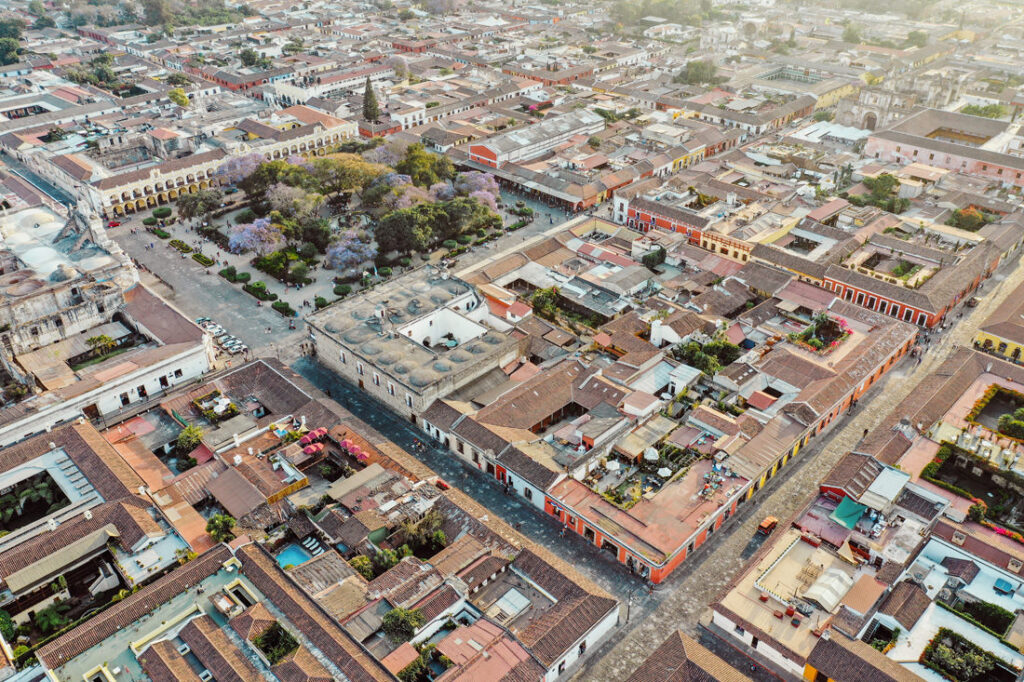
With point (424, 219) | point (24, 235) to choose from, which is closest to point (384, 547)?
point (424, 219)

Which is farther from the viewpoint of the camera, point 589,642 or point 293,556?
point 293,556

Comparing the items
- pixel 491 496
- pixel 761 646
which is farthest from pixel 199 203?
pixel 761 646

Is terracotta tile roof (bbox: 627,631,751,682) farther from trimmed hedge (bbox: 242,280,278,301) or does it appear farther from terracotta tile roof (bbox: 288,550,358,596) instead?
trimmed hedge (bbox: 242,280,278,301)

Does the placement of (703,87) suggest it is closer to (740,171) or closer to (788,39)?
(740,171)

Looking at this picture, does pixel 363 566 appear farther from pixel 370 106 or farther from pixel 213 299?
pixel 370 106

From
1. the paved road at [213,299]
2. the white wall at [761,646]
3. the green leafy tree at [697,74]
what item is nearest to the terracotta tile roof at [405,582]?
the white wall at [761,646]

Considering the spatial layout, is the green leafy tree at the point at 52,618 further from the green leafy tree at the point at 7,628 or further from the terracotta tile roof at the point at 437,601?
the terracotta tile roof at the point at 437,601

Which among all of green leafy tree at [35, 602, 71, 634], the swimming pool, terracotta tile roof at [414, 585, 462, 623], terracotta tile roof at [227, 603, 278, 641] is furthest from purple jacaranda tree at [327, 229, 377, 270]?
terracotta tile roof at [227, 603, 278, 641]

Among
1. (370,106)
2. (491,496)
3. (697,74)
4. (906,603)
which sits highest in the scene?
(697,74)
